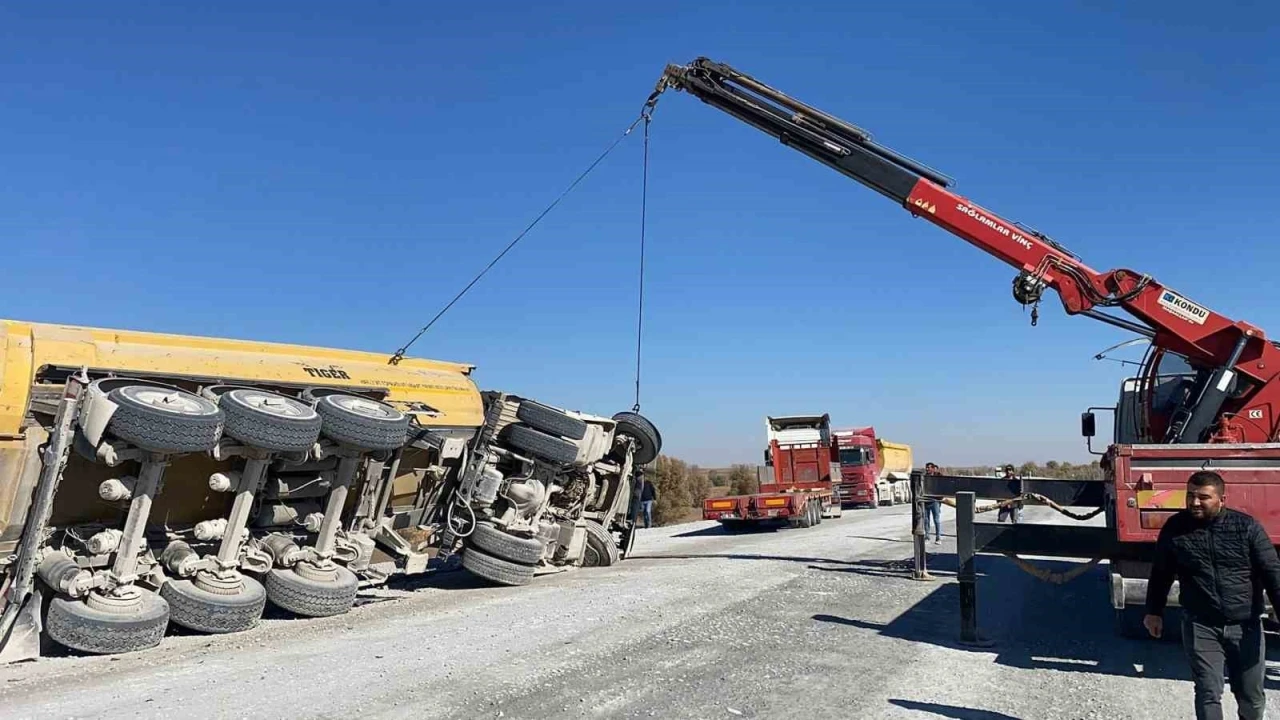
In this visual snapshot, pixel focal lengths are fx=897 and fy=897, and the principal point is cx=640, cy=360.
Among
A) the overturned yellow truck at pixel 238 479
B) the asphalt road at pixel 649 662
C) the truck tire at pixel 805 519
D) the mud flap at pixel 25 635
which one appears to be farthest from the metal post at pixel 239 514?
the truck tire at pixel 805 519

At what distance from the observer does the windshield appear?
33312mm

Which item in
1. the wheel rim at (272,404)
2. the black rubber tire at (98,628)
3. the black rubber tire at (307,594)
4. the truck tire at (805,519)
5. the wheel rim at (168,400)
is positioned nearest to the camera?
the black rubber tire at (98,628)

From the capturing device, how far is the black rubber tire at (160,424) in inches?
284

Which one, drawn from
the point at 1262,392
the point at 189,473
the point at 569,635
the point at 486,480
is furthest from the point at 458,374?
the point at 1262,392

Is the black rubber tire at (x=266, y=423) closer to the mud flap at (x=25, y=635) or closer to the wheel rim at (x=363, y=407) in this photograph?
the wheel rim at (x=363, y=407)

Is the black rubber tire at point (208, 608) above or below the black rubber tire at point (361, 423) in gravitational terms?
below

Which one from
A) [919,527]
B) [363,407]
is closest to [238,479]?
[363,407]

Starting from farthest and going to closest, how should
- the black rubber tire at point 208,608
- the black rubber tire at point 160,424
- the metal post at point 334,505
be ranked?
the metal post at point 334,505, the black rubber tire at point 208,608, the black rubber tire at point 160,424

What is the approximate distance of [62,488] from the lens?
764 centimetres

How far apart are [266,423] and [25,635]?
2.42 meters

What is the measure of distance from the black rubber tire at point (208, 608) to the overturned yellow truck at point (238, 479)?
16mm

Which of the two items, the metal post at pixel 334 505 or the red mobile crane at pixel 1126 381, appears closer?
the red mobile crane at pixel 1126 381

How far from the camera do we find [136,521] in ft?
24.8

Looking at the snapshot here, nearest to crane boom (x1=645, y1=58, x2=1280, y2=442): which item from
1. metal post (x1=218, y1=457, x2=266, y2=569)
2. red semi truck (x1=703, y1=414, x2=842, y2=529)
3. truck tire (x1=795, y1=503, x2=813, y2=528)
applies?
metal post (x1=218, y1=457, x2=266, y2=569)
